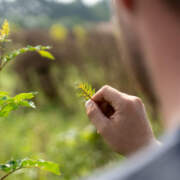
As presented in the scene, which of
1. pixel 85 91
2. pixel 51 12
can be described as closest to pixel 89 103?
pixel 85 91

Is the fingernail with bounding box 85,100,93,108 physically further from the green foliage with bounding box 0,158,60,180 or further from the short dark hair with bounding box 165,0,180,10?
the short dark hair with bounding box 165,0,180,10

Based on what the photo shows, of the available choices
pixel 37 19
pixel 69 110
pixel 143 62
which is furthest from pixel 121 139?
pixel 37 19

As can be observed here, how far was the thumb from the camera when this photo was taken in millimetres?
834

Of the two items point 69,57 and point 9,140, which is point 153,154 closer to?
point 9,140

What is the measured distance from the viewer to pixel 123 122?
80cm

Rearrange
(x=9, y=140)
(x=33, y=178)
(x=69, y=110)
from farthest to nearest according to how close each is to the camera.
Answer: (x=69, y=110), (x=9, y=140), (x=33, y=178)

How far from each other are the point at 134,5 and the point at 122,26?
0.06 meters

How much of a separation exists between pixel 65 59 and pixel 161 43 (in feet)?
25.0

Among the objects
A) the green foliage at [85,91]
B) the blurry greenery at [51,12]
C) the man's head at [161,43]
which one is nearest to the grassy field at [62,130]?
the green foliage at [85,91]

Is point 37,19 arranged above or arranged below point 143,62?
above

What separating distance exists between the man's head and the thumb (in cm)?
27

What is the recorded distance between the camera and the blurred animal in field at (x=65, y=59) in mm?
6535

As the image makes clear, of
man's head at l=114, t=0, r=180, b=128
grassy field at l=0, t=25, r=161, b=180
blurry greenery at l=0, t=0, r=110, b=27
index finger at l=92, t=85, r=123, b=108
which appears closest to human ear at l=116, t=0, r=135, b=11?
man's head at l=114, t=0, r=180, b=128

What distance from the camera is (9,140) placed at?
3.68m
